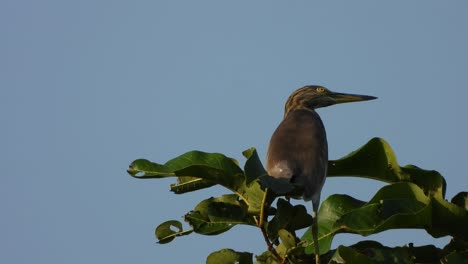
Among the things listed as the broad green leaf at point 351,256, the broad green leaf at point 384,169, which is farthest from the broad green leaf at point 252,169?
the broad green leaf at point 384,169

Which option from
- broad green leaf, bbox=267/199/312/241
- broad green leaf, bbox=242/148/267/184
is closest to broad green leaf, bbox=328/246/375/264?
broad green leaf, bbox=267/199/312/241

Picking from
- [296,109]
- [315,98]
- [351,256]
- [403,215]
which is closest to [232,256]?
[351,256]

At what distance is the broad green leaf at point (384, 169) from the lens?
5.11 metres

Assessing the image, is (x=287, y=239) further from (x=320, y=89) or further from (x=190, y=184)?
(x=320, y=89)

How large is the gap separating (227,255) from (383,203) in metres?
1.11

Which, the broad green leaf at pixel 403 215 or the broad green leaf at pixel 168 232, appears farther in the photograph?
the broad green leaf at pixel 168 232

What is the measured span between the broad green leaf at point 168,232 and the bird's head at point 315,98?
3904 mm

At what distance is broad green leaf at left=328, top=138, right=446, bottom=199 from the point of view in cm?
511

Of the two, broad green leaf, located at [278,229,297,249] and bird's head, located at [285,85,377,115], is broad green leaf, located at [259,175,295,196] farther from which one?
bird's head, located at [285,85,377,115]

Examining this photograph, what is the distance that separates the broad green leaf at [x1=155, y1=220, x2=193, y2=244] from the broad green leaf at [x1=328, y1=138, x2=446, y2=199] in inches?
49.6

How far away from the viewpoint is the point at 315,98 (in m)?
9.42

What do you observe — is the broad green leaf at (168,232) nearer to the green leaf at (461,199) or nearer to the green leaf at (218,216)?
the green leaf at (218,216)

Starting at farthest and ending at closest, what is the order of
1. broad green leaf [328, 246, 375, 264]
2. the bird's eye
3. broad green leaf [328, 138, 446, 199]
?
the bird's eye
broad green leaf [328, 138, 446, 199]
broad green leaf [328, 246, 375, 264]

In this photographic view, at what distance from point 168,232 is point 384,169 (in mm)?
1590
